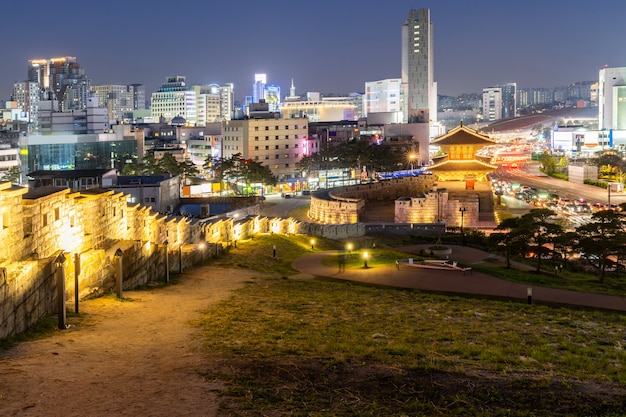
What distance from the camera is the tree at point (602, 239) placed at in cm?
3616

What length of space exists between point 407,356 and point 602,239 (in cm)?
2714

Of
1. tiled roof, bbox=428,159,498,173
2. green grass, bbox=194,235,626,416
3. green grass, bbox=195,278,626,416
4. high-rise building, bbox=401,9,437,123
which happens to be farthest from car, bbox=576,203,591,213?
high-rise building, bbox=401,9,437,123

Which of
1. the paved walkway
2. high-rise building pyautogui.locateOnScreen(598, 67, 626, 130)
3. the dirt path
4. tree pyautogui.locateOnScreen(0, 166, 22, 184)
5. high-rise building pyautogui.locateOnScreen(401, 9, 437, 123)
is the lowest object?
the paved walkway

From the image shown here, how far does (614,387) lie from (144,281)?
14.1 m

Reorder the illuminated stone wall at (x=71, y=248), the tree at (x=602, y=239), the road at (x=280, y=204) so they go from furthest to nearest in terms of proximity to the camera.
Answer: the road at (x=280, y=204)
the tree at (x=602, y=239)
the illuminated stone wall at (x=71, y=248)

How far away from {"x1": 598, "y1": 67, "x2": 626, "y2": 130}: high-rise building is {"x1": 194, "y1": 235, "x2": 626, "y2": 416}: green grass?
6268 inches

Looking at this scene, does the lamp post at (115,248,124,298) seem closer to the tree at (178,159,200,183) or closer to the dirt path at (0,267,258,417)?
the dirt path at (0,267,258,417)

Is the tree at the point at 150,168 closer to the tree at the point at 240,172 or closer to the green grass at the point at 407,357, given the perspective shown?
the tree at the point at 240,172

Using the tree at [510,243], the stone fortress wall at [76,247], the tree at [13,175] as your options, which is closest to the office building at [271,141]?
the tree at [13,175]

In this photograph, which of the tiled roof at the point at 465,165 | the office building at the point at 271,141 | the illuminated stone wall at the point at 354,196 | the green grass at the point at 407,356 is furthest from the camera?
the office building at the point at 271,141

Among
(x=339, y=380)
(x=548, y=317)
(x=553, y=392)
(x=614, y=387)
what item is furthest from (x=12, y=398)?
(x=548, y=317)

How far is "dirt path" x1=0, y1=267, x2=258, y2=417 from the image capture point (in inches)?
383

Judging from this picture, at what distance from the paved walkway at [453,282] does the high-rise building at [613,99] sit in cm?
15249

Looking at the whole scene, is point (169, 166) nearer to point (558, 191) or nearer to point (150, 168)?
point (150, 168)
